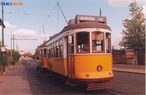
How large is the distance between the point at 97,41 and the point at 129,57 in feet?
56.5

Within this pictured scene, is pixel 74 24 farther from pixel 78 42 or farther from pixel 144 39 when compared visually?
pixel 144 39

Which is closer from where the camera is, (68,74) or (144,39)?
(68,74)

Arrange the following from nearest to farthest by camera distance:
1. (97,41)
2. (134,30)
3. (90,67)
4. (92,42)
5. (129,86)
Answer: (90,67), (92,42), (97,41), (129,86), (134,30)

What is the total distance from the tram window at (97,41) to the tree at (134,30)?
1958 centimetres

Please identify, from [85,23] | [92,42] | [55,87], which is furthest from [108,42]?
[55,87]

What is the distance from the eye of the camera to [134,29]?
30.3 m

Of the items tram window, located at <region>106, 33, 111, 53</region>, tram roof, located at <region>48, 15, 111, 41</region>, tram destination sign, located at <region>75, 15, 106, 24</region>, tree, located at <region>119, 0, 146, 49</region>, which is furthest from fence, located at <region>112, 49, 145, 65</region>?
tram window, located at <region>106, 33, 111, 53</region>

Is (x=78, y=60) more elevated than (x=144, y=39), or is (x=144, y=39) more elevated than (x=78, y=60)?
(x=144, y=39)

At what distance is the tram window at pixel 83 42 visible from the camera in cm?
981

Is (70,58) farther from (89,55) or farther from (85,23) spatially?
(85,23)

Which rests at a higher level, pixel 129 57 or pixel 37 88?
pixel 129 57

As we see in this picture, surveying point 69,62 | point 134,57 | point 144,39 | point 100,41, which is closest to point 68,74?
point 69,62

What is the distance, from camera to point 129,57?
2619 cm

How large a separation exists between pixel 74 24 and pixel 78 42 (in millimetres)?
897
